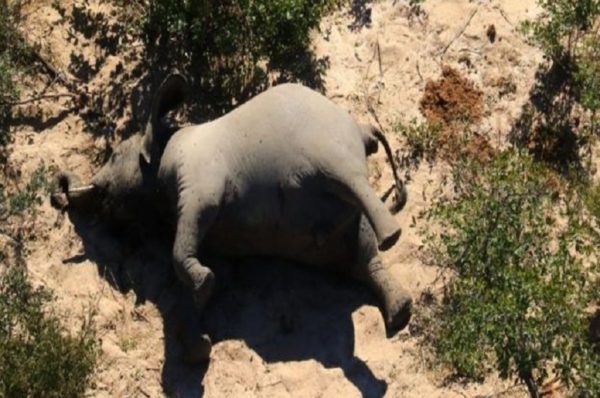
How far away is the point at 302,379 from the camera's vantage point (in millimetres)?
7664

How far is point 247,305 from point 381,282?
961 mm

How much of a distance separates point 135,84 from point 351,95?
5.55 ft

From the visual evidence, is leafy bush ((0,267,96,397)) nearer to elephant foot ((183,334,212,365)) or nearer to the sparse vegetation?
elephant foot ((183,334,212,365))

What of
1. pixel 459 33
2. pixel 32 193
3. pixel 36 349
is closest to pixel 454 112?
pixel 459 33

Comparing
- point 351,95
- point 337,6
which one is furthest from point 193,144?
point 337,6

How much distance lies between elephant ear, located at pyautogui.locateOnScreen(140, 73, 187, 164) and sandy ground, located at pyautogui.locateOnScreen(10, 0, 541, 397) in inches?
28.8

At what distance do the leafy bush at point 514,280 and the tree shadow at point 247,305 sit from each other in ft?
2.18

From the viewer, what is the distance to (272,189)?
767 centimetres

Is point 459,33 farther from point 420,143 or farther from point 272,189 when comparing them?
point 272,189

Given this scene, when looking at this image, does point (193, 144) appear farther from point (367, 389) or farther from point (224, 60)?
point (367, 389)

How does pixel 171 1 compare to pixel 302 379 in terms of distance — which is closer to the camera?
pixel 302 379

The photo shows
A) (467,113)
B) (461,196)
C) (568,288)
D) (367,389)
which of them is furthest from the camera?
(467,113)

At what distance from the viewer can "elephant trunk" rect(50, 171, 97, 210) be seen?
26.9ft

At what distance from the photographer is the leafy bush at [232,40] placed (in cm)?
866
